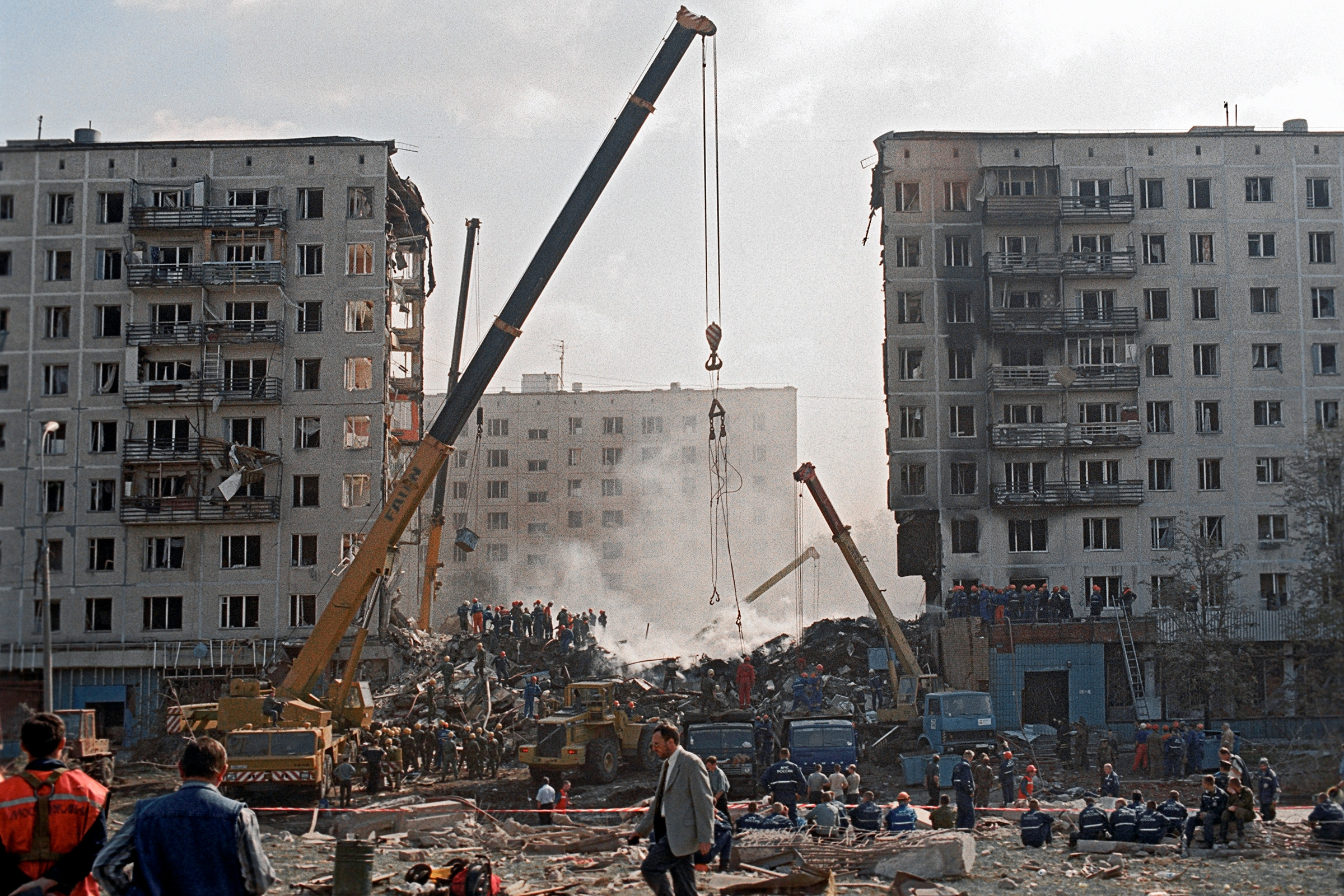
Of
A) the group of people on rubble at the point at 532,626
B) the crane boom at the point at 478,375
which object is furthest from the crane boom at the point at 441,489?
the crane boom at the point at 478,375

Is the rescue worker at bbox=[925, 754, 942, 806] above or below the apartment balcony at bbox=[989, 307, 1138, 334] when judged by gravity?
below

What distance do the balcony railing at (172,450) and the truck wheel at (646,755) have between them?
25.6 meters

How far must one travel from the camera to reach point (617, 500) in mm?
95125

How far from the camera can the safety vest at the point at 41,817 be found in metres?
7.80

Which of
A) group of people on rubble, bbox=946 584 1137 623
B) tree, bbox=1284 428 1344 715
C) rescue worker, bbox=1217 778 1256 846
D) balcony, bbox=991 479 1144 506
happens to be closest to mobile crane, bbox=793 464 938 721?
group of people on rubble, bbox=946 584 1137 623

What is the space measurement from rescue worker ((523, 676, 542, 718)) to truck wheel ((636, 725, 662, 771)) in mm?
6828

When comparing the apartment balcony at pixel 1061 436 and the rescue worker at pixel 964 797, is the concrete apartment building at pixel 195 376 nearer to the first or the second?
the apartment balcony at pixel 1061 436

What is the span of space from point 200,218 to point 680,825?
157 ft

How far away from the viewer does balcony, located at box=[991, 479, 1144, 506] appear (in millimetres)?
53250

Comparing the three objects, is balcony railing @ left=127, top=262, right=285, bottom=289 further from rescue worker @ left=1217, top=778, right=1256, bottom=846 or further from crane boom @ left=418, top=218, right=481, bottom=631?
rescue worker @ left=1217, top=778, right=1256, bottom=846

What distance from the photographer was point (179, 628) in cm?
5091

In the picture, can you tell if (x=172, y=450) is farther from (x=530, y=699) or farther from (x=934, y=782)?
(x=934, y=782)

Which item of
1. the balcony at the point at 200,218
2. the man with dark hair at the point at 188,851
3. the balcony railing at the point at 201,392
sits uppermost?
the balcony at the point at 200,218

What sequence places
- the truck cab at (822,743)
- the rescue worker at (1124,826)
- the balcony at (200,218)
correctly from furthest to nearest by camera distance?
1. the balcony at (200,218)
2. the truck cab at (822,743)
3. the rescue worker at (1124,826)
